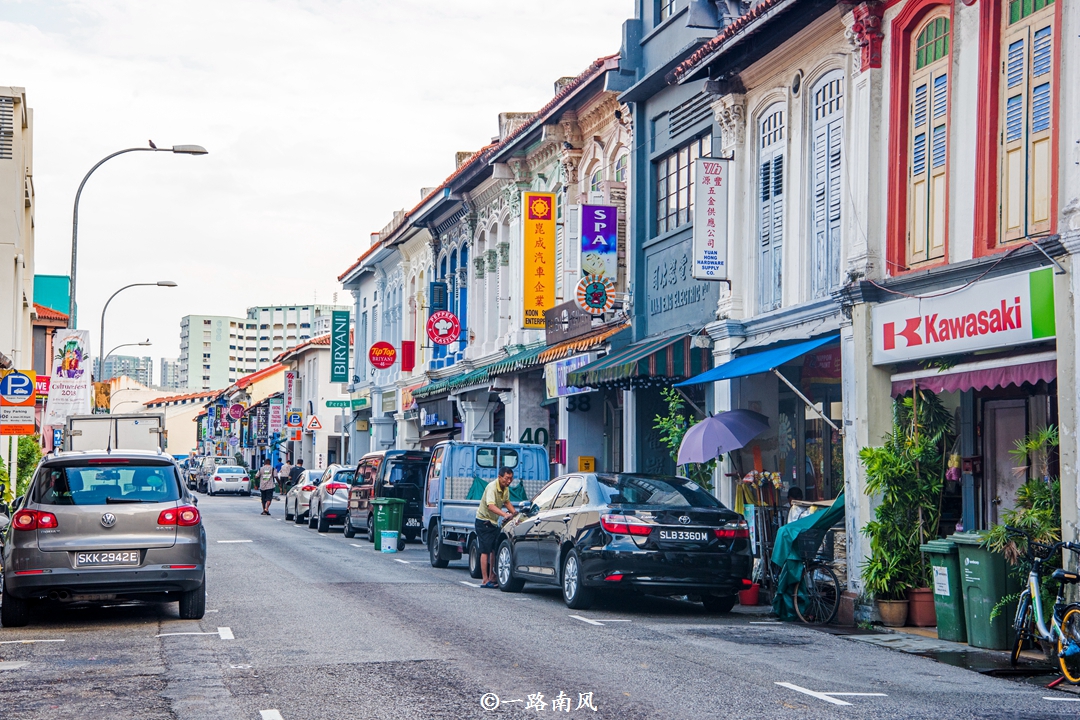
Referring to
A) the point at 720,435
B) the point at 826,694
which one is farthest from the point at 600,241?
the point at 826,694

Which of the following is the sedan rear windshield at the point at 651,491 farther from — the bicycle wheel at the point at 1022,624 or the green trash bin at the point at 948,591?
the bicycle wheel at the point at 1022,624

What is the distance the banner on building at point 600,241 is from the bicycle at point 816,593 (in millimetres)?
10263

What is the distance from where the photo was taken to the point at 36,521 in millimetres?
12344

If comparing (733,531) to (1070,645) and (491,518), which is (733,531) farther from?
(1070,645)

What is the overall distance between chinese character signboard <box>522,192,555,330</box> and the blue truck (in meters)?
5.86

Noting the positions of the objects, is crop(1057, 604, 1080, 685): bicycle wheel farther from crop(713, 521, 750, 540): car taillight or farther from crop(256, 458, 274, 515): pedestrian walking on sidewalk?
crop(256, 458, 274, 515): pedestrian walking on sidewalk

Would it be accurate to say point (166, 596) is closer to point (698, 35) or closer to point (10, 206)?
point (698, 35)

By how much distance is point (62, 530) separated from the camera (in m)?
12.4

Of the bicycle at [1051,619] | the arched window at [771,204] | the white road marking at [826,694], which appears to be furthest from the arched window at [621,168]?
the white road marking at [826,694]

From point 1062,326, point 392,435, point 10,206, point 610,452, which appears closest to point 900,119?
point 1062,326

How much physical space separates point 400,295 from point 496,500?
26074mm

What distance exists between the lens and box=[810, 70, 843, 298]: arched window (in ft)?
55.0

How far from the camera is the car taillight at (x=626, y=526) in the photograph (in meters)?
13.9

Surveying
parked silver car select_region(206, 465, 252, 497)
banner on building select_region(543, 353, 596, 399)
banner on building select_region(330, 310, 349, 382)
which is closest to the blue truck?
banner on building select_region(543, 353, 596, 399)
